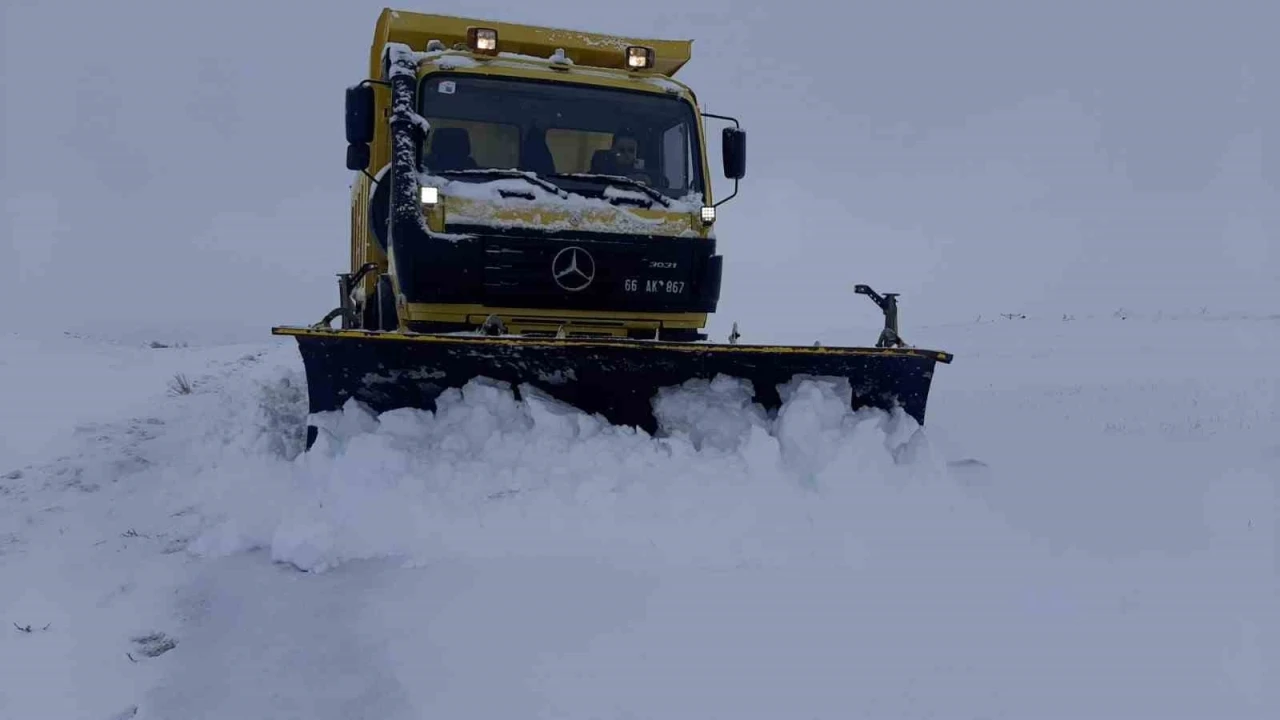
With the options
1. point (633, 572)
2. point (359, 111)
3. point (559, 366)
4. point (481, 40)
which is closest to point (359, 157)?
point (359, 111)

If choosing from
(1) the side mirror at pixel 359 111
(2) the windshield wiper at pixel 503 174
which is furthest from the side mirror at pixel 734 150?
(1) the side mirror at pixel 359 111

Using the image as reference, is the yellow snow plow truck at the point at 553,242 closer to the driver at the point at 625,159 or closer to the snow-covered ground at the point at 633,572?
the driver at the point at 625,159

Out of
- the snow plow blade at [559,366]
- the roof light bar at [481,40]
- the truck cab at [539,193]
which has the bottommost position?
the snow plow blade at [559,366]

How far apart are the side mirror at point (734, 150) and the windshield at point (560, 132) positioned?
0.29 metres

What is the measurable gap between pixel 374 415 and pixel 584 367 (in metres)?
1.12

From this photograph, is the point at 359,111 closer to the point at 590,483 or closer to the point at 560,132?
the point at 560,132

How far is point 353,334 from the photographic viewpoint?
4.59 meters

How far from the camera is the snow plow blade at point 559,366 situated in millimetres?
4652

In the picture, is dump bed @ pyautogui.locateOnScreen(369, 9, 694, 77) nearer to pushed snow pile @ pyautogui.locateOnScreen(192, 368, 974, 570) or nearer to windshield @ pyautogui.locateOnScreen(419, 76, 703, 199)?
windshield @ pyautogui.locateOnScreen(419, 76, 703, 199)

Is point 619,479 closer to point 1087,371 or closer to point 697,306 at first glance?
point 697,306

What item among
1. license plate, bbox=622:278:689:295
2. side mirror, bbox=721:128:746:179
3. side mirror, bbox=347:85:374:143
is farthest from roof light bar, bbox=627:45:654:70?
side mirror, bbox=347:85:374:143

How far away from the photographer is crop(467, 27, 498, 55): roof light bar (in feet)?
20.2

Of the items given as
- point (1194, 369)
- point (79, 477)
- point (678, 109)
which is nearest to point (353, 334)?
point (79, 477)

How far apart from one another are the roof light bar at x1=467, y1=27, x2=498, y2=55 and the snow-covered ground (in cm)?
271
